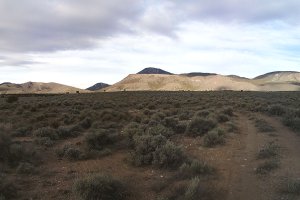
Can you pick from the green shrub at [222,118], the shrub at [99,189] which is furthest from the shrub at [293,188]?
the green shrub at [222,118]

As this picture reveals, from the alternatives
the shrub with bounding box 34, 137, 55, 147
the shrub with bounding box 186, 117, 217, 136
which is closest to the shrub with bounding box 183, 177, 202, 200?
the shrub with bounding box 34, 137, 55, 147

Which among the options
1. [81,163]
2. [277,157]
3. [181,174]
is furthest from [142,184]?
[277,157]

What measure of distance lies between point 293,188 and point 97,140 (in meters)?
8.52

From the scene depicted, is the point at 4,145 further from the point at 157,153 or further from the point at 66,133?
the point at 157,153

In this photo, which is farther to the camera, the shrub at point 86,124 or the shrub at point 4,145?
the shrub at point 86,124

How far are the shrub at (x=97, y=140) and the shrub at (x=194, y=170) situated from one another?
4.95 metres

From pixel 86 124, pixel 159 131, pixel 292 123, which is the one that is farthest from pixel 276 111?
pixel 159 131

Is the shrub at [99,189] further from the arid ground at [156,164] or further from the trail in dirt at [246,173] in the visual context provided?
the trail in dirt at [246,173]

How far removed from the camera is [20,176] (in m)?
11.9

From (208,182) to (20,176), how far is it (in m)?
5.53

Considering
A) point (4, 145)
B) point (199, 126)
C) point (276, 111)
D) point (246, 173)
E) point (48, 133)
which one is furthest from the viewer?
point (276, 111)

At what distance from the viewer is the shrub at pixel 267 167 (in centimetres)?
1182

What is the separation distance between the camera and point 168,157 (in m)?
12.9

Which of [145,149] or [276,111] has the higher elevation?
[276,111]
